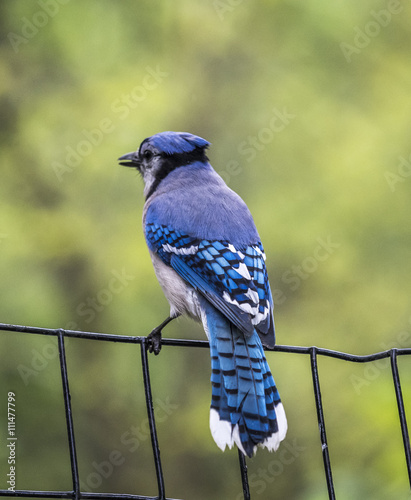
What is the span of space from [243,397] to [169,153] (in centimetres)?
155

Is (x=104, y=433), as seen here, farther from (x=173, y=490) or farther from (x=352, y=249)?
(x=352, y=249)

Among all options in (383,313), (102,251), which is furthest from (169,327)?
(383,313)

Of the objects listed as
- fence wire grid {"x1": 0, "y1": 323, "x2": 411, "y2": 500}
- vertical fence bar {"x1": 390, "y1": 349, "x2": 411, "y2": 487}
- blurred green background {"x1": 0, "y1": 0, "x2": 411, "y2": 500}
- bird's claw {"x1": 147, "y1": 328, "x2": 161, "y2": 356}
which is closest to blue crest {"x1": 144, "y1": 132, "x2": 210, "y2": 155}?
bird's claw {"x1": 147, "y1": 328, "x2": 161, "y2": 356}

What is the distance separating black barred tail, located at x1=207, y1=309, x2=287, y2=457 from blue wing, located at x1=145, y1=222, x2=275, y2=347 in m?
0.06

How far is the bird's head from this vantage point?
3.53 m

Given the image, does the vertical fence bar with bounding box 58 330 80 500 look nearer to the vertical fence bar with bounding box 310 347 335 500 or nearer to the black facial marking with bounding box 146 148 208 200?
the vertical fence bar with bounding box 310 347 335 500

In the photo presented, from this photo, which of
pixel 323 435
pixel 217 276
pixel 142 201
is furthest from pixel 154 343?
pixel 142 201

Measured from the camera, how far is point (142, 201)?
5.92 meters

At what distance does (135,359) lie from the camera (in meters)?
5.88

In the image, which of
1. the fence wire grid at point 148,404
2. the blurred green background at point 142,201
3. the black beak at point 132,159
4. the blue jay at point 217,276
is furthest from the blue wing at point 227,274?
the blurred green background at point 142,201

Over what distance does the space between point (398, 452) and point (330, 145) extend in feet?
8.10

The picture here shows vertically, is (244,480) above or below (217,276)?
below

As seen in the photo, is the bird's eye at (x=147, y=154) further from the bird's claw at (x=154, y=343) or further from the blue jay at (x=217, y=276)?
the bird's claw at (x=154, y=343)

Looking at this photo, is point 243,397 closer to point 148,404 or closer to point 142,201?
point 148,404
